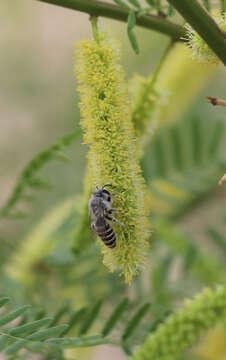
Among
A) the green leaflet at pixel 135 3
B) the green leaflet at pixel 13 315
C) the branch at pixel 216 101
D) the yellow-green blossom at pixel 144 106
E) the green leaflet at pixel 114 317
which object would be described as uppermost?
the green leaflet at pixel 135 3

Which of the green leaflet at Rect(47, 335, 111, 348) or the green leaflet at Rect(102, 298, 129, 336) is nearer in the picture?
the green leaflet at Rect(47, 335, 111, 348)

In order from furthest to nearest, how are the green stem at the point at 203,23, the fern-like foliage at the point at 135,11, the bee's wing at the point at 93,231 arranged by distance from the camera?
the bee's wing at the point at 93,231
the fern-like foliage at the point at 135,11
the green stem at the point at 203,23

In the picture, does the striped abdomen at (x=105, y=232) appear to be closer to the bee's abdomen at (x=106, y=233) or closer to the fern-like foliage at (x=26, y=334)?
the bee's abdomen at (x=106, y=233)

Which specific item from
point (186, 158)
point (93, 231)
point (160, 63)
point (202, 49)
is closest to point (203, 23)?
point (202, 49)

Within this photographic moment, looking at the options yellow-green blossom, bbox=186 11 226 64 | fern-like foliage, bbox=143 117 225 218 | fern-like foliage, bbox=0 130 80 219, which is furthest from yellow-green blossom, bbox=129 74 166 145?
fern-like foliage, bbox=143 117 225 218

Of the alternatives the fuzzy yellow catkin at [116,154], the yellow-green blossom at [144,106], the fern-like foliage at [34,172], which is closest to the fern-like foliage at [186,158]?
the fern-like foliage at [34,172]

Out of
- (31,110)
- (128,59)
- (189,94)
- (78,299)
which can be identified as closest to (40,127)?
(31,110)

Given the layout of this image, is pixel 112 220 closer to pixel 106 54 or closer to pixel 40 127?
pixel 106 54

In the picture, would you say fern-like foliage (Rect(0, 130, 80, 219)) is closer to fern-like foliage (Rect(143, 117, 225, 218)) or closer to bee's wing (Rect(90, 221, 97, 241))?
bee's wing (Rect(90, 221, 97, 241))
